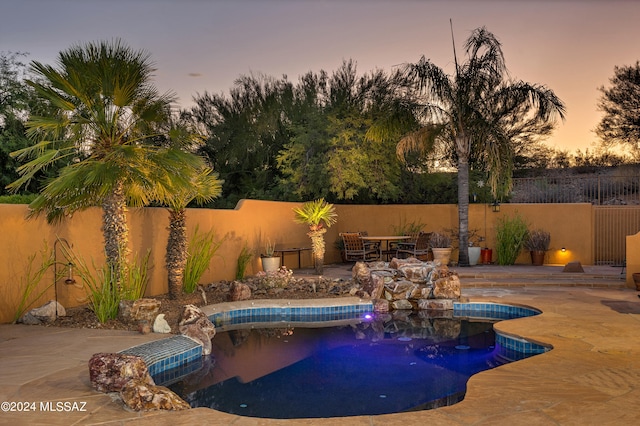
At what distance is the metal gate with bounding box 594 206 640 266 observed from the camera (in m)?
14.5

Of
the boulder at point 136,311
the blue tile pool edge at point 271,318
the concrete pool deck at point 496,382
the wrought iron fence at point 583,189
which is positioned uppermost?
the wrought iron fence at point 583,189

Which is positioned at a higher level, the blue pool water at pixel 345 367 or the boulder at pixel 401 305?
the boulder at pixel 401 305

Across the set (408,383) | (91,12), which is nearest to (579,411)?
(408,383)

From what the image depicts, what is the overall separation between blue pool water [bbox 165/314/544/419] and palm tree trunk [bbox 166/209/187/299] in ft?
4.74

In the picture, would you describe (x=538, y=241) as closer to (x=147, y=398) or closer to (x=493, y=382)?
(x=493, y=382)

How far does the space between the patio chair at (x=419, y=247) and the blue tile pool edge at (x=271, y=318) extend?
12.2 feet

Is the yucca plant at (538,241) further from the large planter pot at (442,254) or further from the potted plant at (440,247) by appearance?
the large planter pot at (442,254)

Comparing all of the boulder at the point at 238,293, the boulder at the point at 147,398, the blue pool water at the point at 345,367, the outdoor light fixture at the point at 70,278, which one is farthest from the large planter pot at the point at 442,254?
the boulder at the point at 147,398

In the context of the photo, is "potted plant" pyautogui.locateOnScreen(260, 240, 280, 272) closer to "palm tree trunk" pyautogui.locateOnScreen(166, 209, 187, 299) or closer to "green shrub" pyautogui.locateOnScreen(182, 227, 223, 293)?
"green shrub" pyautogui.locateOnScreen(182, 227, 223, 293)

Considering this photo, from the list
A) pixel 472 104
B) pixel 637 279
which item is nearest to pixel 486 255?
pixel 472 104

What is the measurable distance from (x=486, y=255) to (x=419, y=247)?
99.6 inches

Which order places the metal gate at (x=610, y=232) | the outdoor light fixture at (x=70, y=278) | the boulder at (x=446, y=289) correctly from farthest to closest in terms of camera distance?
the metal gate at (x=610, y=232)
the boulder at (x=446, y=289)
the outdoor light fixture at (x=70, y=278)

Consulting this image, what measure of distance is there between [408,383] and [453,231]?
422 inches

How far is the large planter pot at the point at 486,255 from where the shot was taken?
1417 centimetres
